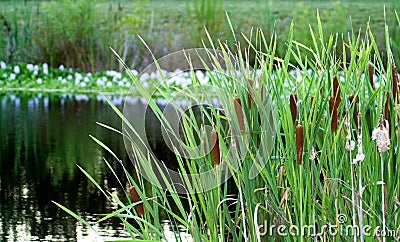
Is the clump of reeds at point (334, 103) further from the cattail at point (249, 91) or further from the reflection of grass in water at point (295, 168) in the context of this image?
the cattail at point (249, 91)

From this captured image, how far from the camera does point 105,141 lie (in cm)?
545

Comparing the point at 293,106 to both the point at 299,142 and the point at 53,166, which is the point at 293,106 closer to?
the point at 299,142

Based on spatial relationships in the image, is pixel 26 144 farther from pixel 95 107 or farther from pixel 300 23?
pixel 300 23

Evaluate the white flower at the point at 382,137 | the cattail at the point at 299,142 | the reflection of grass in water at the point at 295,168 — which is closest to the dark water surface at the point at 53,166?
the reflection of grass in water at the point at 295,168

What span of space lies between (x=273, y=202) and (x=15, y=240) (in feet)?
4.89

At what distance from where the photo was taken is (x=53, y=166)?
15.1ft

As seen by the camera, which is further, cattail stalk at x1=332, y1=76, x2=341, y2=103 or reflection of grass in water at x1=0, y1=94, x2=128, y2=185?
reflection of grass in water at x1=0, y1=94, x2=128, y2=185

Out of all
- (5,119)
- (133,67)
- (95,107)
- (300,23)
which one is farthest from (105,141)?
(300,23)

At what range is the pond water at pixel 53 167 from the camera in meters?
3.28

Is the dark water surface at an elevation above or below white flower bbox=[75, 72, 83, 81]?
above

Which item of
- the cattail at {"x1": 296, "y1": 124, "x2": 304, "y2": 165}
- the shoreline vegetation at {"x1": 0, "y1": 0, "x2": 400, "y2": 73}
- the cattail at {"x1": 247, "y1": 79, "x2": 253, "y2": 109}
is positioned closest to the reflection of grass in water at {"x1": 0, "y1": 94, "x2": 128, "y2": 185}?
the shoreline vegetation at {"x1": 0, "y1": 0, "x2": 400, "y2": 73}

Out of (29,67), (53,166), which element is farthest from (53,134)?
(29,67)

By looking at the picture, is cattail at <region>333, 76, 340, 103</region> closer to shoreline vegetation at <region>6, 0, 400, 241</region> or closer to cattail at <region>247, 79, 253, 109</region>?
shoreline vegetation at <region>6, 0, 400, 241</region>

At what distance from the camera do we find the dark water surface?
129 inches
